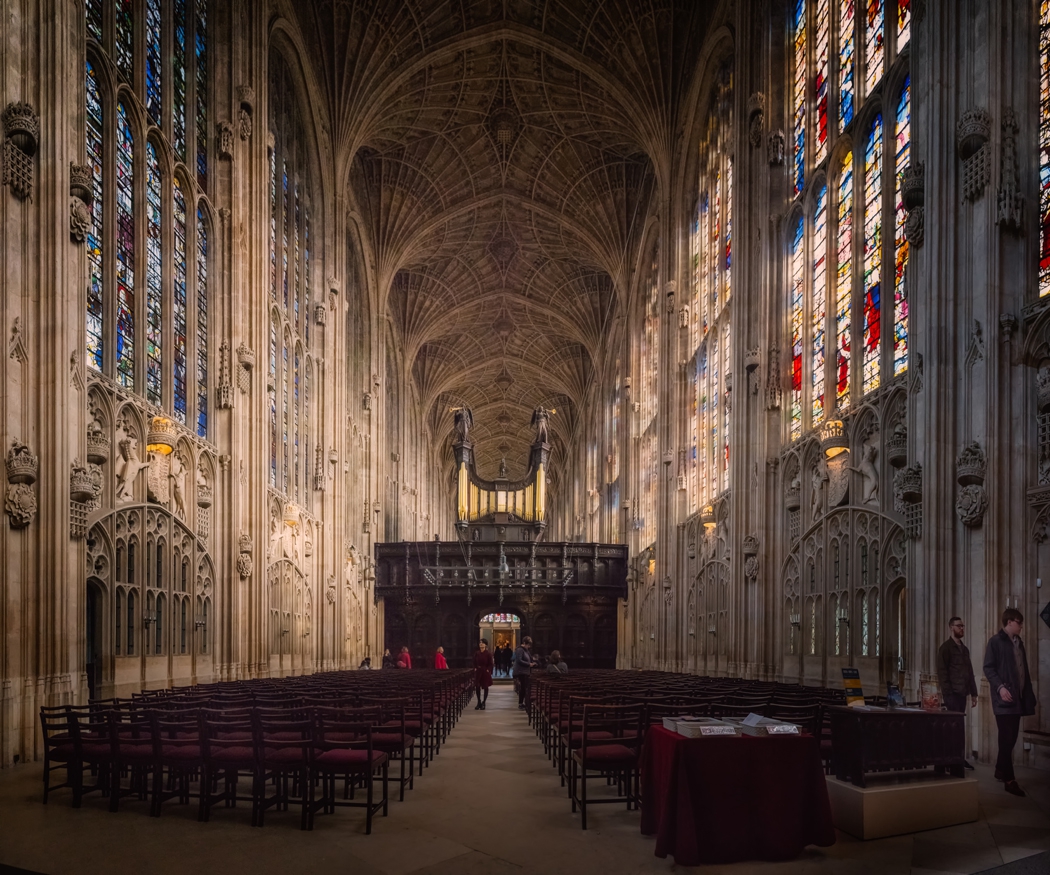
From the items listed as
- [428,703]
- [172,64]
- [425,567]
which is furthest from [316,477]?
[428,703]

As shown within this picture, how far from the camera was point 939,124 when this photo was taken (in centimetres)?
1306

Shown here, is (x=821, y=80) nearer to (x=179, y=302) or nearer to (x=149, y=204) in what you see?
(x=149, y=204)

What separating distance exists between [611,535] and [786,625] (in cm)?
2899

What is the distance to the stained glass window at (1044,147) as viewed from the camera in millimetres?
11484

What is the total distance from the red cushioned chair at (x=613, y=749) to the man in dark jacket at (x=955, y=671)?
3.39 meters

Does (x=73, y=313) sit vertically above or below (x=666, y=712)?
above

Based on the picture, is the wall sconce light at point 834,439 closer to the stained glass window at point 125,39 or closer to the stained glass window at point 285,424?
the stained glass window at point 125,39

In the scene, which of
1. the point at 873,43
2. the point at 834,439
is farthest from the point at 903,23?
the point at 834,439

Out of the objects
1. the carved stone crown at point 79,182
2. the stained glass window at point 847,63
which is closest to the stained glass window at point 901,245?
the stained glass window at point 847,63

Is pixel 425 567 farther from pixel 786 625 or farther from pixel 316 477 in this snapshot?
pixel 786 625

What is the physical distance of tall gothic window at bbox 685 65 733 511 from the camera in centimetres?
2578

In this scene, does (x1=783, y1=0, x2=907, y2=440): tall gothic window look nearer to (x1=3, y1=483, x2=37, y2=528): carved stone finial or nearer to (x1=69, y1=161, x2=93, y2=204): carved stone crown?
(x1=69, y1=161, x2=93, y2=204): carved stone crown

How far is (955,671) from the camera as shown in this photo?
998 centimetres

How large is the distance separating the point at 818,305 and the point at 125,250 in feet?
44.9
